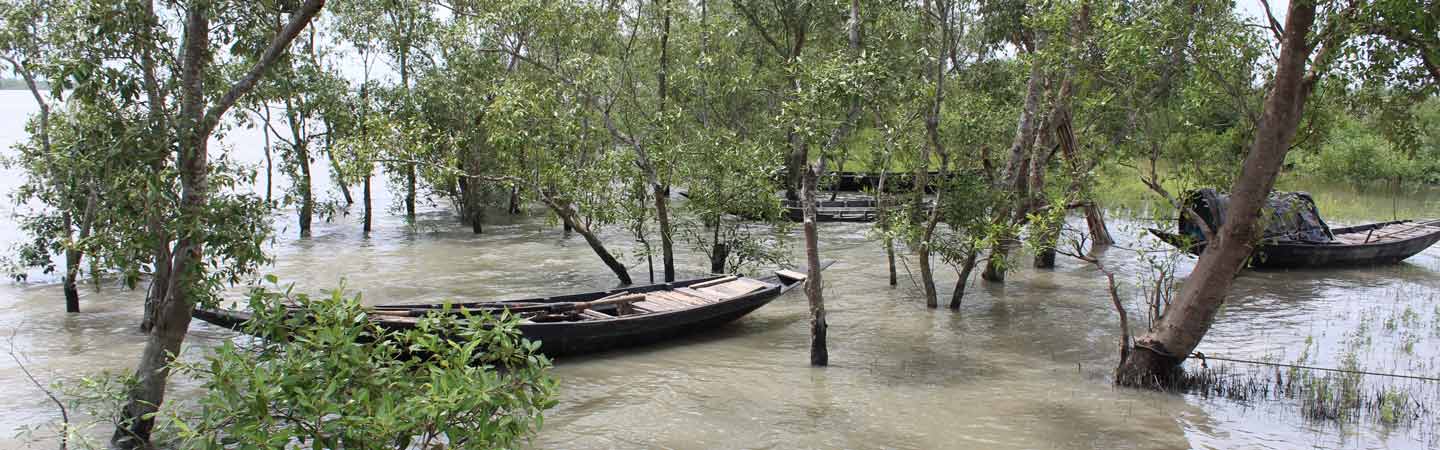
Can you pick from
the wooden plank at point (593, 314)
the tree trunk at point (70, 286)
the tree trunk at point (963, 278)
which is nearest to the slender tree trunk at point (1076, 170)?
the tree trunk at point (963, 278)

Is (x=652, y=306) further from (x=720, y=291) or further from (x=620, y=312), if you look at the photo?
(x=720, y=291)

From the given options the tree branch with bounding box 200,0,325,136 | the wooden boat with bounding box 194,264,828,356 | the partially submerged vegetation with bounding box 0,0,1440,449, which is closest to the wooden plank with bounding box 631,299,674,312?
the wooden boat with bounding box 194,264,828,356

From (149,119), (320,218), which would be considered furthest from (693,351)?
(320,218)

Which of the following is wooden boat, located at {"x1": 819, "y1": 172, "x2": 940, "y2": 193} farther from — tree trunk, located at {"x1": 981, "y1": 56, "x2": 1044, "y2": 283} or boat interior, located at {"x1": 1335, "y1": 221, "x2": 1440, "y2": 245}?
boat interior, located at {"x1": 1335, "y1": 221, "x2": 1440, "y2": 245}

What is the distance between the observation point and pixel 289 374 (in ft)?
16.4

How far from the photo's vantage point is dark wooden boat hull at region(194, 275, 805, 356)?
915 centimetres

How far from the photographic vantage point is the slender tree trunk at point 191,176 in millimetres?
6328

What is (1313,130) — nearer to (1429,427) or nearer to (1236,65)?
(1236,65)

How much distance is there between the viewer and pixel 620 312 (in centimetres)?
1110

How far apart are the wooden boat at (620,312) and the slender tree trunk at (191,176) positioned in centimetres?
201

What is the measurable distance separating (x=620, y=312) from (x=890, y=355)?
3054 mm

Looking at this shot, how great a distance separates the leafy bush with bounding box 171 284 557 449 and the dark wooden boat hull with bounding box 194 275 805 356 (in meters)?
3.55

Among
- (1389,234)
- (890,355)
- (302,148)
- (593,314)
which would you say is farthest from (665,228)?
(1389,234)

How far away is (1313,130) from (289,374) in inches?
349
